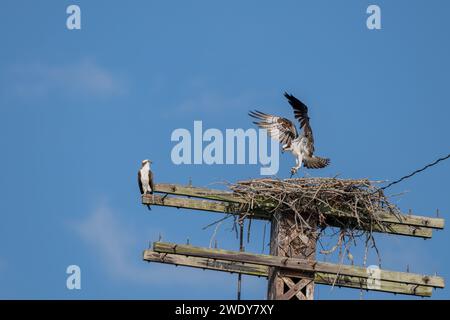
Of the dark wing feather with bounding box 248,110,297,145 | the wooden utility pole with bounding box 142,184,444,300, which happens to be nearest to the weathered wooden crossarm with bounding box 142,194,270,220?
the wooden utility pole with bounding box 142,184,444,300

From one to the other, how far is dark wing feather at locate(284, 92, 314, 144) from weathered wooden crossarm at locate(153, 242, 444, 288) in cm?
640

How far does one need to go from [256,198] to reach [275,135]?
4950 millimetres

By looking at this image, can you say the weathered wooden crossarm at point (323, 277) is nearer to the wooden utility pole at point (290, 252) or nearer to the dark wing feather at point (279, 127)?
the wooden utility pole at point (290, 252)

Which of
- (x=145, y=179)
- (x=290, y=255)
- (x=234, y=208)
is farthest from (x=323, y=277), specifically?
(x=145, y=179)

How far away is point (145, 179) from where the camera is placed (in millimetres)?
27609

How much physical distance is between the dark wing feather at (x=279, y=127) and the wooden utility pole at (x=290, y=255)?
4793 millimetres

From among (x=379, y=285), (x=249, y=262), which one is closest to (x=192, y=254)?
(x=249, y=262)

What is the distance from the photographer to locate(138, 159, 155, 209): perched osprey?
88.1 ft

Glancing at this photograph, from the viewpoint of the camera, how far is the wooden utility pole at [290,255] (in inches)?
966

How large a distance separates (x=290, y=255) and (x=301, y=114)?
6.06 meters

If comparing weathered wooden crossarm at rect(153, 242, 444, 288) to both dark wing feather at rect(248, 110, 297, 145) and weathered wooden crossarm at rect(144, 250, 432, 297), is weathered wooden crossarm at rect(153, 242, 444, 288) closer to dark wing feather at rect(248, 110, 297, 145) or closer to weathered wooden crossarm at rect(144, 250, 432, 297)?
weathered wooden crossarm at rect(144, 250, 432, 297)
